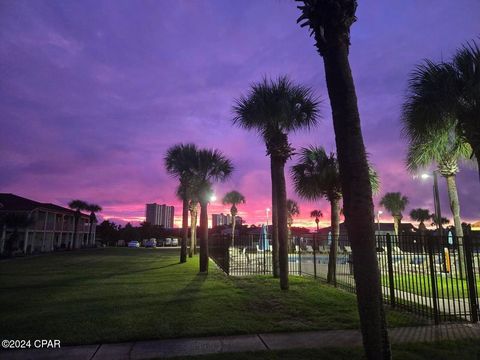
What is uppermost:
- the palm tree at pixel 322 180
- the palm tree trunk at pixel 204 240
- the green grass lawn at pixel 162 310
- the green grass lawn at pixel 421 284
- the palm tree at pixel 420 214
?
the palm tree at pixel 420 214

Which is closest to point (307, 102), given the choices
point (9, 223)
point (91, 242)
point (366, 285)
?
point (366, 285)

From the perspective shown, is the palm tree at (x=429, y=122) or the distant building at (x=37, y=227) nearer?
the palm tree at (x=429, y=122)

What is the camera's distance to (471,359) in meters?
5.62

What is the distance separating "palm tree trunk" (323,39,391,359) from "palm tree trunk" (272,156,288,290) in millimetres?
8405

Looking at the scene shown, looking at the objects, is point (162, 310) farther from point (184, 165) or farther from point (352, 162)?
point (184, 165)

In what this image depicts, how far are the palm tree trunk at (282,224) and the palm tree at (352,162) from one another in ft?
27.6

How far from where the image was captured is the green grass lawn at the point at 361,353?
5754 millimetres

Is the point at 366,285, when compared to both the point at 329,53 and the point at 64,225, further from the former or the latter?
the point at 64,225

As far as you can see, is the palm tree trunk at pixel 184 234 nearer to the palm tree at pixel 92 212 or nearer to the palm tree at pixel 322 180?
the palm tree at pixel 322 180

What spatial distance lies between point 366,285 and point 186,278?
12.7 m

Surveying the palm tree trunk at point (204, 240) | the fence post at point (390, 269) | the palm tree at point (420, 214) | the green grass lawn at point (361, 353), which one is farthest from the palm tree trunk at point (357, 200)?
the palm tree at point (420, 214)

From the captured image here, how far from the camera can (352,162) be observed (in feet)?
17.4

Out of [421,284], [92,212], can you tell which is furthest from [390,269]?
[92,212]

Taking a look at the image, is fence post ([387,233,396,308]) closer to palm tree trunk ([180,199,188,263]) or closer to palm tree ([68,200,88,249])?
palm tree trunk ([180,199,188,263])
